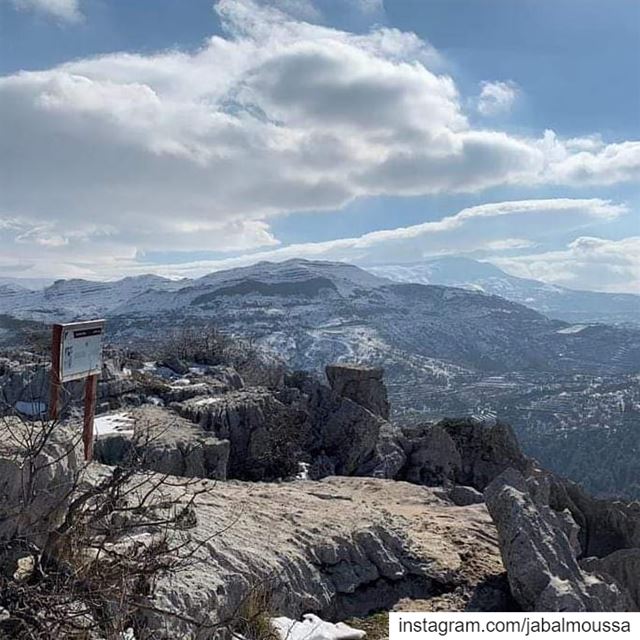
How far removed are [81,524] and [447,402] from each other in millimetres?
140211

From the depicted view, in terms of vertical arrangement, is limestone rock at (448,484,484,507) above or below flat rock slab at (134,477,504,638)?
below

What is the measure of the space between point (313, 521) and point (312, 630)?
2799 millimetres

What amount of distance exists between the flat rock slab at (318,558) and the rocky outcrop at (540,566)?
2.34 feet

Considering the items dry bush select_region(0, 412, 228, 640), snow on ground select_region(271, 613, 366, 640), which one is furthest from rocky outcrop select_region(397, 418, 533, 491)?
dry bush select_region(0, 412, 228, 640)

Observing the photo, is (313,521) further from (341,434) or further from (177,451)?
(341,434)

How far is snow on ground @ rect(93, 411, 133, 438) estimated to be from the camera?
17.7 meters

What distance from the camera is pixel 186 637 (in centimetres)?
607

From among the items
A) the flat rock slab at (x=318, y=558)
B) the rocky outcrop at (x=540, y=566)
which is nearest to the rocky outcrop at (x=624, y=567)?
the flat rock slab at (x=318, y=558)

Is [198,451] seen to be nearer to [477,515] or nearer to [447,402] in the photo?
[477,515]

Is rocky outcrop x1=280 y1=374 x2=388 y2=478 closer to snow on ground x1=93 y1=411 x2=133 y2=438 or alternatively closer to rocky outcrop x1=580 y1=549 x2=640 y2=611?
snow on ground x1=93 y1=411 x2=133 y2=438

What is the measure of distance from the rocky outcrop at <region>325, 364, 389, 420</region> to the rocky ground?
13.2 feet

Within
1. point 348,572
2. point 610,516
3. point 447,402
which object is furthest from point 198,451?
point 447,402

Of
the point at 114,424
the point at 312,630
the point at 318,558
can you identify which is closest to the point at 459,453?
the point at 114,424

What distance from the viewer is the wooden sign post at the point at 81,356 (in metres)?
9.50
